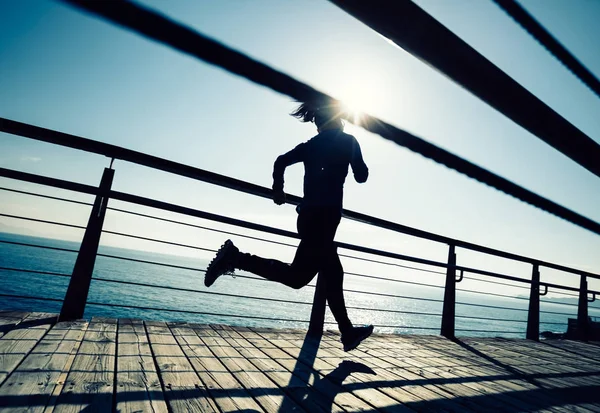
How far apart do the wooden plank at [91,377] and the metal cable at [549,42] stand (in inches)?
63.2

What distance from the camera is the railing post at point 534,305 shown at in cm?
466

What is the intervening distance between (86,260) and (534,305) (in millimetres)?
5237

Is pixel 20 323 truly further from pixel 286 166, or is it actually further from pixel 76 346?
pixel 286 166

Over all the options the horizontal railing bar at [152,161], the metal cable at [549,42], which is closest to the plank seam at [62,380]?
the horizontal railing bar at [152,161]

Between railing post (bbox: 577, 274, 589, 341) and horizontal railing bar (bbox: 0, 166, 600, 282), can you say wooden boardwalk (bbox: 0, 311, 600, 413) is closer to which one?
horizontal railing bar (bbox: 0, 166, 600, 282)

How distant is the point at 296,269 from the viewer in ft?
7.61

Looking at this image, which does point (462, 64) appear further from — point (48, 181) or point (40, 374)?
point (48, 181)

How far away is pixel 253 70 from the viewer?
34cm

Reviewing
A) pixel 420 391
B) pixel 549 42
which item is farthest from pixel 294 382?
pixel 549 42

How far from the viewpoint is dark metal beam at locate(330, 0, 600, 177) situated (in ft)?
1.01

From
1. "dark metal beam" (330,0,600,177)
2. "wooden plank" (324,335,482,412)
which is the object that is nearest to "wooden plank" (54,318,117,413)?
"wooden plank" (324,335,482,412)

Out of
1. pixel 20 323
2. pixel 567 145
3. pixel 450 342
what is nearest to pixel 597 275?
pixel 450 342

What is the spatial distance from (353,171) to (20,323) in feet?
7.56

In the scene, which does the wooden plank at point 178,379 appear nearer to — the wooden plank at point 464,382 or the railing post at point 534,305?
the wooden plank at point 464,382
